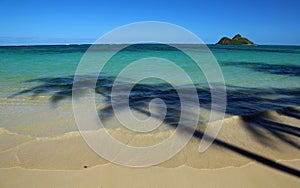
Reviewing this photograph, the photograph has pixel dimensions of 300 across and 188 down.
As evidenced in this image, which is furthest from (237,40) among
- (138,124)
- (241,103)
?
(138,124)

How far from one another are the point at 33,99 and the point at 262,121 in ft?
23.5

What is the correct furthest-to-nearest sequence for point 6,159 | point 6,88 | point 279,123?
point 6,88, point 279,123, point 6,159

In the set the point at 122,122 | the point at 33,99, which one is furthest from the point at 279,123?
the point at 33,99

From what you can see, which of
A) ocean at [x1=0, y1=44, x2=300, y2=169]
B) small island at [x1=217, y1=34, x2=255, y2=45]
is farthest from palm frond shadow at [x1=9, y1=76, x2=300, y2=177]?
small island at [x1=217, y1=34, x2=255, y2=45]

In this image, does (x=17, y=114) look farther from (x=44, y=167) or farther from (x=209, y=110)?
(x=209, y=110)

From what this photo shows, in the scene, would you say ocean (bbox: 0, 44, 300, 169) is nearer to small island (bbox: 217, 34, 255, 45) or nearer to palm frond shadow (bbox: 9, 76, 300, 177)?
palm frond shadow (bbox: 9, 76, 300, 177)

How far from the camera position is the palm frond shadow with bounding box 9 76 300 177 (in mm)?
4762

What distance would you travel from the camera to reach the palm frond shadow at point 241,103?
4.76 meters

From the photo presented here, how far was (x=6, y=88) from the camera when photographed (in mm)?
10000

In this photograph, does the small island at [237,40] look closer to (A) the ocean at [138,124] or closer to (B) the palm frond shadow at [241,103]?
(B) the palm frond shadow at [241,103]

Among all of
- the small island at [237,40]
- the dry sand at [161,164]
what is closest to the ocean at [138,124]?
the dry sand at [161,164]

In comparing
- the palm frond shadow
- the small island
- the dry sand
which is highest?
the small island

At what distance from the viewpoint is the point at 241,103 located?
768cm

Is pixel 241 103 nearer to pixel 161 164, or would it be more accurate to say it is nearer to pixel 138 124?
pixel 138 124
